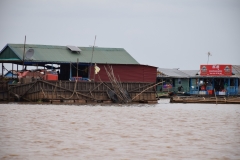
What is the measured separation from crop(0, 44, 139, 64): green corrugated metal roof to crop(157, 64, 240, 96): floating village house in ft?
53.6

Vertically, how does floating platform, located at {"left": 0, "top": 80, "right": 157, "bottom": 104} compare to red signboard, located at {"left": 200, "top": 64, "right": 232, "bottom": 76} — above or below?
below

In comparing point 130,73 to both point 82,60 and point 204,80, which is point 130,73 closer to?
point 82,60

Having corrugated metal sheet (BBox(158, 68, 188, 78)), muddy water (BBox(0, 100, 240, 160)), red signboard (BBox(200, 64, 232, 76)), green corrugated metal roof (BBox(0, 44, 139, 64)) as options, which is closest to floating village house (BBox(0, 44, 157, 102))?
green corrugated metal roof (BBox(0, 44, 139, 64))

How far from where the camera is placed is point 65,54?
5947 cm

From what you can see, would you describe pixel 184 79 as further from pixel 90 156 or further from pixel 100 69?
pixel 90 156

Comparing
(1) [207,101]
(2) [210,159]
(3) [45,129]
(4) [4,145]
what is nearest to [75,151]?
(4) [4,145]

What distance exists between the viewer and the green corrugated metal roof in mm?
56438

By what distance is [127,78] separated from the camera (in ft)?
202

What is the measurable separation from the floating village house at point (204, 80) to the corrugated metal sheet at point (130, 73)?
12804 mm

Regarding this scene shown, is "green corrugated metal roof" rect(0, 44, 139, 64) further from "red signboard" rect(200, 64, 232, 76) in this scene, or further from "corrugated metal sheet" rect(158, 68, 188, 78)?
"corrugated metal sheet" rect(158, 68, 188, 78)

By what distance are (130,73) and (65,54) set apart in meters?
8.19

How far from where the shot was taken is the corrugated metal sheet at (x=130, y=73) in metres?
60.1

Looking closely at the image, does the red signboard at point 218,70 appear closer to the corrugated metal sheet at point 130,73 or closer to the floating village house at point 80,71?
the floating village house at point 80,71

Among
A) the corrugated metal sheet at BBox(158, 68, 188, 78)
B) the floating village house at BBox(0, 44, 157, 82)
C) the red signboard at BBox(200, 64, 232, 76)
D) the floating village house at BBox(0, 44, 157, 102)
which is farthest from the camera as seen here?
the corrugated metal sheet at BBox(158, 68, 188, 78)
